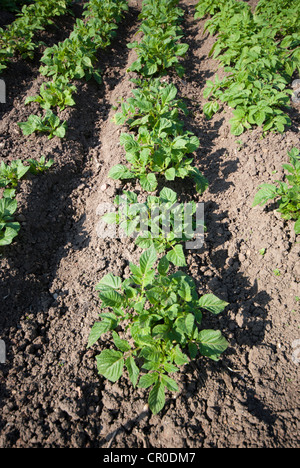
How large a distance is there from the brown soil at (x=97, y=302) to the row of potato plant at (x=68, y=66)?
0.60ft

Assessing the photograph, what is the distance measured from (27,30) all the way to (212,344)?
5.15m

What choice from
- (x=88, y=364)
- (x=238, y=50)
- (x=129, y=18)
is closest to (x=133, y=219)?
(x=88, y=364)

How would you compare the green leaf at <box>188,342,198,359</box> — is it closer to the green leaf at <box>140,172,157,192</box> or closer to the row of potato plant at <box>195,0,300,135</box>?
the green leaf at <box>140,172,157,192</box>

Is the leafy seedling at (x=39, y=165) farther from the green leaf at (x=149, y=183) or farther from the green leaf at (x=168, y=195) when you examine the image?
the green leaf at (x=168, y=195)

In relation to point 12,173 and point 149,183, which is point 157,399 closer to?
point 149,183

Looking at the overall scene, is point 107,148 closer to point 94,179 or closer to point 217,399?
point 94,179

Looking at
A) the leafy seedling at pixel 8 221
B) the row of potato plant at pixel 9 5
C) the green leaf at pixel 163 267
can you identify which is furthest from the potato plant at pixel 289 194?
the row of potato plant at pixel 9 5

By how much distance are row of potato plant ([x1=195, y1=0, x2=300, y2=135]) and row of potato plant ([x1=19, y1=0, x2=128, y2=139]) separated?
168cm

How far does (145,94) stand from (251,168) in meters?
1.43

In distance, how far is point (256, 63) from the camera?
3195 mm

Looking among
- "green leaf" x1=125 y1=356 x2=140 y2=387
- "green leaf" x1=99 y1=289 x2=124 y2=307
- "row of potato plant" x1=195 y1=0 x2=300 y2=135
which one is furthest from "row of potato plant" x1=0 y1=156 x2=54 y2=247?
"row of potato plant" x1=195 y1=0 x2=300 y2=135

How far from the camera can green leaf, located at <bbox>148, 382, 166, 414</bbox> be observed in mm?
1565

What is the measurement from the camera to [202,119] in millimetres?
3568

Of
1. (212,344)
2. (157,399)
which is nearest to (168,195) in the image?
(212,344)
